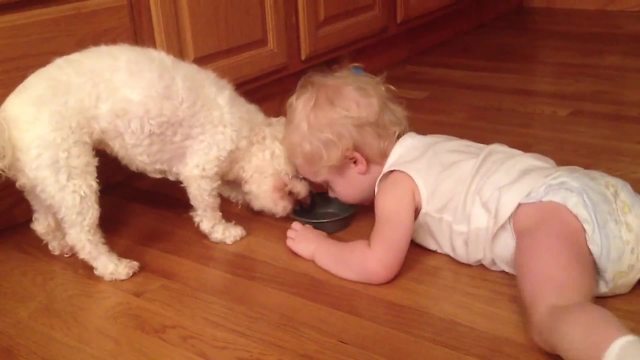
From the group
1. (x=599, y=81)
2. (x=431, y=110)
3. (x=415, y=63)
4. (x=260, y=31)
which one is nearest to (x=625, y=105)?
(x=599, y=81)

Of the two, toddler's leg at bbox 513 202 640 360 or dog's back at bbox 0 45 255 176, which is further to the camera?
dog's back at bbox 0 45 255 176

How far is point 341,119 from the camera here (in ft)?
4.19

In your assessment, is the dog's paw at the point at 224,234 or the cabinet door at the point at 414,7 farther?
the cabinet door at the point at 414,7

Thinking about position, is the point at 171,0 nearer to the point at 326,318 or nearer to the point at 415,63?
the point at 326,318

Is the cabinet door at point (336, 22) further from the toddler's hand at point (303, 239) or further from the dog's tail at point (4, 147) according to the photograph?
the dog's tail at point (4, 147)

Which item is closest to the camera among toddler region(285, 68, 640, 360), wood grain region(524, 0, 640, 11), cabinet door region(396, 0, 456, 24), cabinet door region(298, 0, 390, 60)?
toddler region(285, 68, 640, 360)

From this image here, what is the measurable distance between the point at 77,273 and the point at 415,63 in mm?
1761

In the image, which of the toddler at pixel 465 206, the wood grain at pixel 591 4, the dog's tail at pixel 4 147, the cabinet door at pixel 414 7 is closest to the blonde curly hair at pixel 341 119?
the toddler at pixel 465 206

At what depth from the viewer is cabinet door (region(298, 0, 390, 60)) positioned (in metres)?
2.12

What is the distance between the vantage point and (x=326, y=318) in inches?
46.1

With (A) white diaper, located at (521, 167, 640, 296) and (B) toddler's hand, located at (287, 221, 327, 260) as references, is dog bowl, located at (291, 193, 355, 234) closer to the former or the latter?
(B) toddler's hand, located at (287, 221, 327, 260)

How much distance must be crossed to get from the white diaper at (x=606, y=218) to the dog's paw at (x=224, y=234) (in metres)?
0.61

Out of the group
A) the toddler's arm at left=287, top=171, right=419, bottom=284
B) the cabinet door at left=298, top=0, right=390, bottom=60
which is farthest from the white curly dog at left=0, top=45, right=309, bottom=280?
the cabinet door at left=298, top=0, right=390, bottom=60

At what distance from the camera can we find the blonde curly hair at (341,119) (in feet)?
4.19
